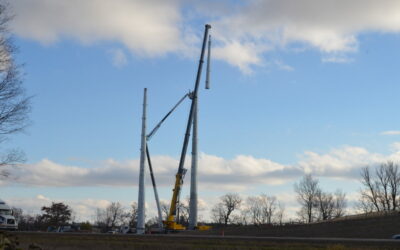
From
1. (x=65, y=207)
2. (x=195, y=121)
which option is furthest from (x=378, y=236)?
(x=65, y=207)

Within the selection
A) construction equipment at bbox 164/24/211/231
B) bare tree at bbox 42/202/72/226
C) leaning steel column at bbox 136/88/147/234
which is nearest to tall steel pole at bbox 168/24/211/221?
construction equipment at bbox 164/24/211/231

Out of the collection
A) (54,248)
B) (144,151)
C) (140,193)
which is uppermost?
(144,151)

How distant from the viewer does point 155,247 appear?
29484 mm

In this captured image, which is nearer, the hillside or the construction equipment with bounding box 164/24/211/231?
the hillside

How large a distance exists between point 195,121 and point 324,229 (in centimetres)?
2224

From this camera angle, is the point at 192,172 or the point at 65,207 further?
the point at 65,207

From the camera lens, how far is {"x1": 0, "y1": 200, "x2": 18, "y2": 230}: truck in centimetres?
5325

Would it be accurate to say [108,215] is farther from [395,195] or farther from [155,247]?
[155,247]

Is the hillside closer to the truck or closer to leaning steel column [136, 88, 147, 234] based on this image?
leaning steel column [136, 88, 147, 234]

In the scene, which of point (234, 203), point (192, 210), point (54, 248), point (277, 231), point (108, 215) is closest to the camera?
point (54, 248)

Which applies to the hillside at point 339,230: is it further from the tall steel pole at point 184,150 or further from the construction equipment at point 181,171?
the tall steel pole at point 184,150

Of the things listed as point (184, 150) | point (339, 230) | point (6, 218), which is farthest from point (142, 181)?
point (339, 230)

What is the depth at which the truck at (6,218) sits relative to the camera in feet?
175

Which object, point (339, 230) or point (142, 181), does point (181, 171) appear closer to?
point (142, 181)
